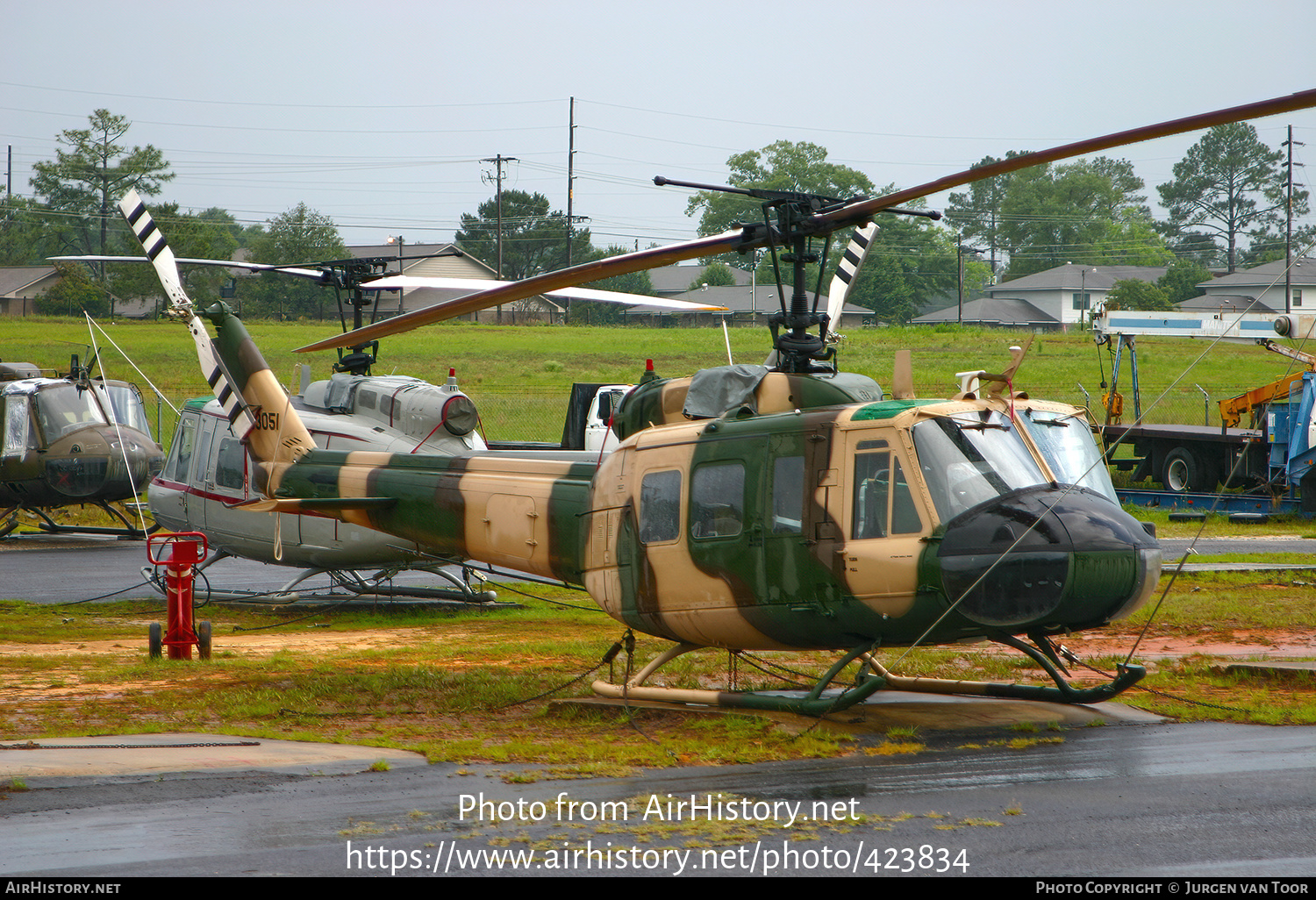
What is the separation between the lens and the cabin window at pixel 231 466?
580 inches

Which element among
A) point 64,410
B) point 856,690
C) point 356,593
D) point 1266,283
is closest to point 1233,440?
point 356,593

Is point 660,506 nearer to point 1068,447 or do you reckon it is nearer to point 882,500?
point 882,500

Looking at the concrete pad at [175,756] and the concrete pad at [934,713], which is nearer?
the concrete pad at [175,756]

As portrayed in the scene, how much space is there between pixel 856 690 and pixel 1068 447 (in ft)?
6.95

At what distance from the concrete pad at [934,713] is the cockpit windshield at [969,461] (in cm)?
170

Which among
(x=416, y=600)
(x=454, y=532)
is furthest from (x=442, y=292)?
(x=454, y=532)

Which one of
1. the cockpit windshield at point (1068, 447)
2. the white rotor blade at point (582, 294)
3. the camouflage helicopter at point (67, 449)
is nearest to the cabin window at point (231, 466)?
the white rotor blade at point (582, 294)

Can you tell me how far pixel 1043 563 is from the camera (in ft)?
23.5

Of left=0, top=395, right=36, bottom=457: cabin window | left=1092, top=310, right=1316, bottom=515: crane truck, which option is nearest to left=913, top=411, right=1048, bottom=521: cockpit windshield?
left=1092, top=310, right=1316, bottom=515: crane truck

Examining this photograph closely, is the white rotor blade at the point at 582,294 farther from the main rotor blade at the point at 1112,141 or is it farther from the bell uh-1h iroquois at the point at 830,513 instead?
the main rotor blade at the point at 1112,141

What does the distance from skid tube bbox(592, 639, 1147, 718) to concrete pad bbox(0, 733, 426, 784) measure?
1.99 meters

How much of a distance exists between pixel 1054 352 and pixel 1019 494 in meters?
48.3

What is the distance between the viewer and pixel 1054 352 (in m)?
53.2

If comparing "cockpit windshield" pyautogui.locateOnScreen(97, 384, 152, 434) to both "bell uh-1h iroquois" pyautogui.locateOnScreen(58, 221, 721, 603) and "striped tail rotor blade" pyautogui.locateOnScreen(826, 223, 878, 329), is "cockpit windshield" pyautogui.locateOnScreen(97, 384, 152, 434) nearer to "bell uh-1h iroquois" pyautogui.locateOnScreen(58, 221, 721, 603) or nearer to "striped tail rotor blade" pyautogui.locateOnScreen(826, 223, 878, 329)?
"bell uh-1h iroquois" pyautogui.locateOnScreen(58, 221, 721, 603)
